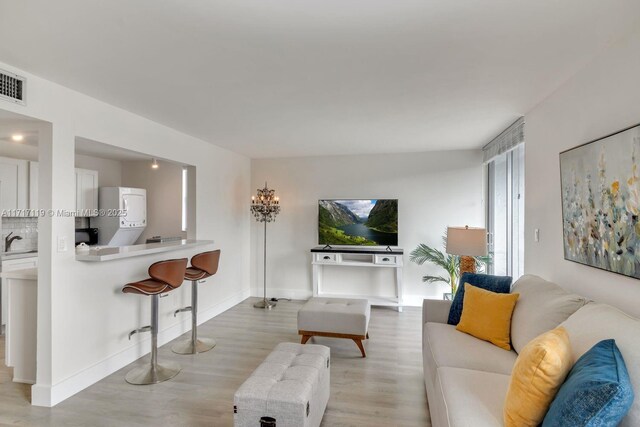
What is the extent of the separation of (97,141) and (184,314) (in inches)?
90.0

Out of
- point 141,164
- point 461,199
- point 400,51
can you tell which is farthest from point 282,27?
point 141,164

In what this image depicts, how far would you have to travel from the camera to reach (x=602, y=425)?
3.43 feet

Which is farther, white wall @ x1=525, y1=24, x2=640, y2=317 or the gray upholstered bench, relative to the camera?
the gray upholstered bench

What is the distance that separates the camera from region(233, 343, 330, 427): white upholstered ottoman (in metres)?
1.80

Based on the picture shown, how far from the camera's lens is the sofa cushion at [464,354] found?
2.02 m

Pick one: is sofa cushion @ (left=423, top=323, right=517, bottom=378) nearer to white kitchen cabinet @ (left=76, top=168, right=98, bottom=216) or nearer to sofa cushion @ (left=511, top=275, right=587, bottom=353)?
sofa cushion @ (left=511, top=275, right=587, bottom=353)

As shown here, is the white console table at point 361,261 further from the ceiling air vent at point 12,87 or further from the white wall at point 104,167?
the ceiling air vent at point 12,87

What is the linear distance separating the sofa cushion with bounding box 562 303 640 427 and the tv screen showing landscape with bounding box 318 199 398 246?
3.49 meters

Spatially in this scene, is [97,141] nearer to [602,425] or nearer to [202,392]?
[202,392]

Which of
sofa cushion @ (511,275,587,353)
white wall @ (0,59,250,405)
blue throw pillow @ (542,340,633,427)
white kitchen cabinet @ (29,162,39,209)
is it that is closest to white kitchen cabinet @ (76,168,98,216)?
white kitchen cabinet @ (29,162,39,209)

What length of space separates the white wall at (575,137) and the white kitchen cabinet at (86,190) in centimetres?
564

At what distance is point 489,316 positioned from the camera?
2.40 meters

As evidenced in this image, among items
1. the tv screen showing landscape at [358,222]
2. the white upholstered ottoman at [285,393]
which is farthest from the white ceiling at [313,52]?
the tv screen showing landscape at [358,222]

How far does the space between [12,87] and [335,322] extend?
10.4 ft
